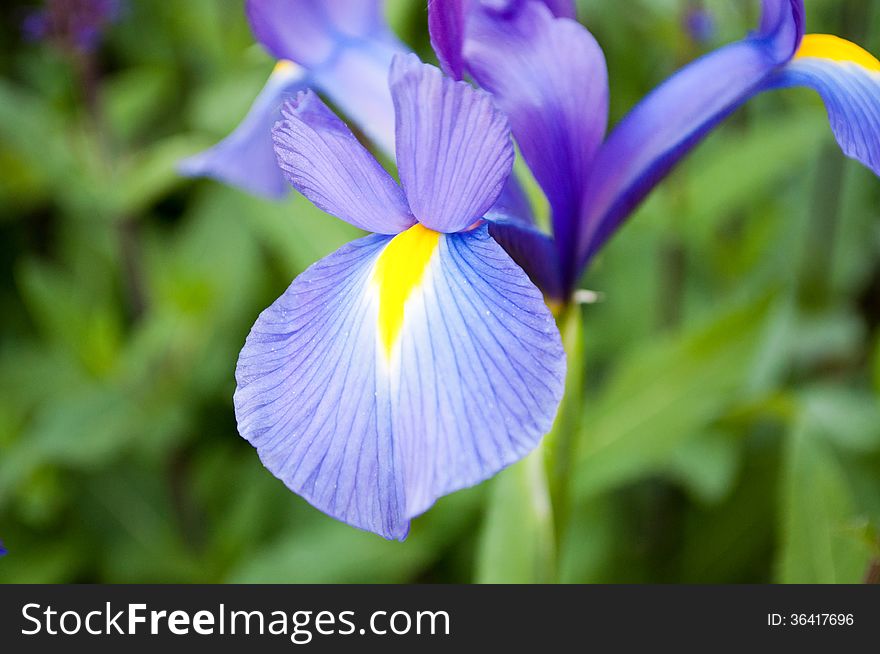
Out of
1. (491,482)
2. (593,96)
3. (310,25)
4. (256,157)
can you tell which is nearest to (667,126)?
(593,96)

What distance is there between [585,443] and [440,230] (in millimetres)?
986

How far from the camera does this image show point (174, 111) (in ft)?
8.90

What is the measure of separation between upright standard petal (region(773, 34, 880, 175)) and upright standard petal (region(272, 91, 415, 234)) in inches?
19.0

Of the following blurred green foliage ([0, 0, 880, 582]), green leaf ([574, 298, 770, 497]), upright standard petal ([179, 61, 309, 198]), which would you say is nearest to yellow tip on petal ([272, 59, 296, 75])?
upright standard petal ([179, 61, 309, 198])

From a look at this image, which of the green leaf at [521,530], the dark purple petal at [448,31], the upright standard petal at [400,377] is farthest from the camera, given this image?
the green leaf at [521,530]

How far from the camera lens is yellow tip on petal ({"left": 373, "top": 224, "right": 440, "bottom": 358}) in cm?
84

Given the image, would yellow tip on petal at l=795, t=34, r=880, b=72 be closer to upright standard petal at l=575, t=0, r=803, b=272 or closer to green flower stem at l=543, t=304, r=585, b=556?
upright standard petal at l=575, t=0, r=803, b=272

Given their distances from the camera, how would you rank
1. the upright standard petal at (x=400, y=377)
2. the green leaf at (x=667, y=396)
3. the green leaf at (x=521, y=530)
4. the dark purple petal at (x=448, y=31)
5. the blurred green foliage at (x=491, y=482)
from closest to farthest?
the upright standard petal at (x=400, y=377) < the dark purple petal at (x=448, y=31) < the green leaf at (x=521, y=530) < the green leaf at (x=667, y=396) < the blurred green foliage at (x=491, y=482)

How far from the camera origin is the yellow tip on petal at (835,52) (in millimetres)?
1061

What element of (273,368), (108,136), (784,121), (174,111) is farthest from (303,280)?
(174,111)

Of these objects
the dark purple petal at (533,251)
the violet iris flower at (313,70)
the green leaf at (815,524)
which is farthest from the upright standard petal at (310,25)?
the green leaf at (815,524)

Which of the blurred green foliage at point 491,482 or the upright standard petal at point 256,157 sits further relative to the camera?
the blurred green foliage at point 491,482

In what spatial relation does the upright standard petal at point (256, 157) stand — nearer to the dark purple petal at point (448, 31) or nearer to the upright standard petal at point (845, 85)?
the dark purple petal at point (448, 31)

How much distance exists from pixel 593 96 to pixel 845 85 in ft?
0.95
